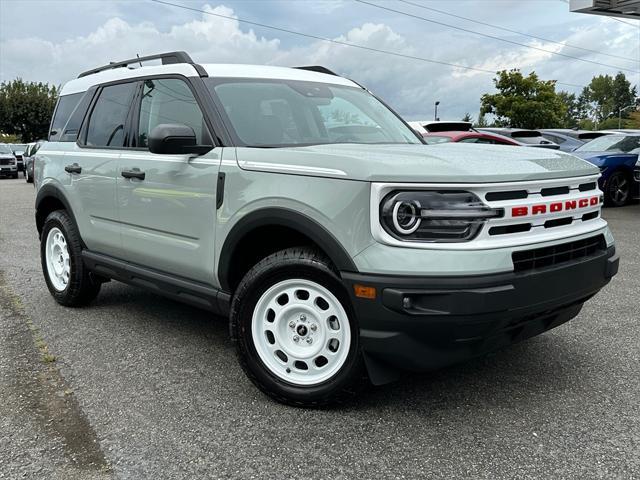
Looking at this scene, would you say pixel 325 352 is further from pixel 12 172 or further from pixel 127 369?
pixel 12 172

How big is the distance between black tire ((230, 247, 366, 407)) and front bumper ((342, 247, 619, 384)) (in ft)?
0.39

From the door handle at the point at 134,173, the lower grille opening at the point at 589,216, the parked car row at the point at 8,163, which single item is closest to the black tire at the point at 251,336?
the door handle at the point at 134,173

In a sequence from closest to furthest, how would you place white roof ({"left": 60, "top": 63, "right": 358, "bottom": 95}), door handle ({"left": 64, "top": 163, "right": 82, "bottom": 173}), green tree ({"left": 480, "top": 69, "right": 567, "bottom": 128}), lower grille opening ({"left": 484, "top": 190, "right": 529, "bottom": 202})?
lower grille opening ({"left": 484, "top": 190, "right": 529, "bottom": 202}) < white roof ({"left": 60, "top": 63, "right": 358, "bottom": 95}) < door handle ({"left": 64, "top": 163, "right": 82, "bottom": 173}) < green tree ({"left": 480, "top": 69, "right": 567, "bottom": 128})

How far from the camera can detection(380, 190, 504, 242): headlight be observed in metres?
2.63

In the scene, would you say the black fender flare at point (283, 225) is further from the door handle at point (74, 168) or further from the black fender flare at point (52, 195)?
the black fender flare at point (52, 195)

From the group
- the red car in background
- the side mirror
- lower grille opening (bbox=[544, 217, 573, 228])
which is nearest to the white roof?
the side mirror

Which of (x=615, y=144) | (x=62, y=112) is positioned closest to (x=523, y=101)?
(x=615, y=144)

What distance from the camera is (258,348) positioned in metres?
3.21

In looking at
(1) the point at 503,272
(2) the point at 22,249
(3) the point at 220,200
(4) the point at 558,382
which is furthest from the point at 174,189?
(2) the point at 22,249

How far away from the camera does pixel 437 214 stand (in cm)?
262

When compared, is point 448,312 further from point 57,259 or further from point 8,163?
point 8,163

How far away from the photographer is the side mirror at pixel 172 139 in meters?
3.38

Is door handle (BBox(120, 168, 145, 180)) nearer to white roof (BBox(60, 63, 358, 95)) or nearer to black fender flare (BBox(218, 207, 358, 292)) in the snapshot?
white roof (BBox(60, 63, 358, 95))

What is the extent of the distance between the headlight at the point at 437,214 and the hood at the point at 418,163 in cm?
8
